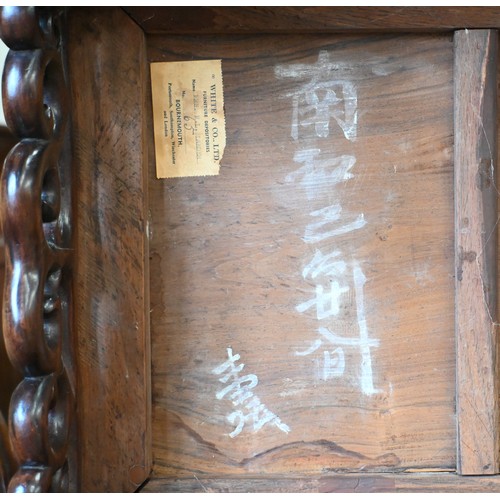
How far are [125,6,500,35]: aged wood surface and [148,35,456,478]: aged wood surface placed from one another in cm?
3

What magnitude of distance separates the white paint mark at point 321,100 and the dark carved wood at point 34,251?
11.0 inches

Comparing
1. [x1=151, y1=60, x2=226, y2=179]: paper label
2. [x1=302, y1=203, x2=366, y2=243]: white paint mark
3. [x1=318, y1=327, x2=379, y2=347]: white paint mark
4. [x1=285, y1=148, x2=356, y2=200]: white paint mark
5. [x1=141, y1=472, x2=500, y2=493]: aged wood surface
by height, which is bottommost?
[x1=141, y1=472, x2=500, y2=493]: aged wood surface

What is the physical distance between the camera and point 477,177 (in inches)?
27.3

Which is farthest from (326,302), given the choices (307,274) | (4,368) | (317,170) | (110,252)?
(4,368)

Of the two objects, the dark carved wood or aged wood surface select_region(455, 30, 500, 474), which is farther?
aged wood surface select_region(455, 30, 500, 474)

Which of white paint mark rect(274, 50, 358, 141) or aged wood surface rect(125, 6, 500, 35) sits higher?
aged wood surface rect(125, 6, 500, 35)

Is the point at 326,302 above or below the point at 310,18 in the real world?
below

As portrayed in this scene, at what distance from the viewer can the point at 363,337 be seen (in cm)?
72

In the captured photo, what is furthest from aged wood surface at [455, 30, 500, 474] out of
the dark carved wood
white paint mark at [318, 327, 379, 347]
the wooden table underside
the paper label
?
the dark carved wood

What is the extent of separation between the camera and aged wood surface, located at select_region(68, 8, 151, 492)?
693mm

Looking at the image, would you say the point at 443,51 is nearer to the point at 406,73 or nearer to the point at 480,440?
the point at 406,73

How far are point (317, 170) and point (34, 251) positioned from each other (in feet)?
1.15

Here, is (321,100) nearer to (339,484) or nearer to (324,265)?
(324,265)

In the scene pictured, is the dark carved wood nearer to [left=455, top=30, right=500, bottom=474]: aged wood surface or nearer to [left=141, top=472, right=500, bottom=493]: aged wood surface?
[left=141, top=472, right=500, bottom=493]: aged wood surface
